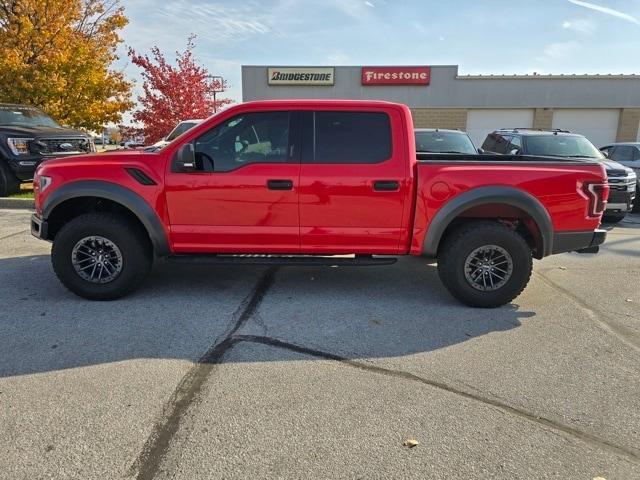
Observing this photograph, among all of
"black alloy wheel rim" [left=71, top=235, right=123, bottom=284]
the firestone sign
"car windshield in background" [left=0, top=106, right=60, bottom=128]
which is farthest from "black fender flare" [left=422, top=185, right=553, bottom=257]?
the firestone sign

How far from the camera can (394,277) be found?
5277 millimetres

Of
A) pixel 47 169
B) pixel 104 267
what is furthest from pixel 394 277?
pixel 47 169

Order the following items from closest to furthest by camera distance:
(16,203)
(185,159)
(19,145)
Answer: (185,159), (16,203), (19,145)

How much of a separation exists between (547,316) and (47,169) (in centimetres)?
494

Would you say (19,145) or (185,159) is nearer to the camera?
(185,159)

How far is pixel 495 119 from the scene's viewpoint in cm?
2172

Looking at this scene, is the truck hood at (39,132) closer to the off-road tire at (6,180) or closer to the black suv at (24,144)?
the black suv at (24,144)

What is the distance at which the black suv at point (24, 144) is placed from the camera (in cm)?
930

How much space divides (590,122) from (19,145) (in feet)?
76.4

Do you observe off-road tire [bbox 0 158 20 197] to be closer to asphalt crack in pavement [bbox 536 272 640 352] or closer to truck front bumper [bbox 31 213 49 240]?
truck front bumper [bbox 31 213 49 240]

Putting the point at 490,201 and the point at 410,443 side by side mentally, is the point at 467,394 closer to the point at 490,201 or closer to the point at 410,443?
the point at 410,443

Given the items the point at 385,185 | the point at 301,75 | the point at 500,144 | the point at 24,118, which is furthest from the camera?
the point at 301,75

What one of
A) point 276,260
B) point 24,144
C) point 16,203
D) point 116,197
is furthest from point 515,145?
point 16,203

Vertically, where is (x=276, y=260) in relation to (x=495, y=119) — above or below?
below
